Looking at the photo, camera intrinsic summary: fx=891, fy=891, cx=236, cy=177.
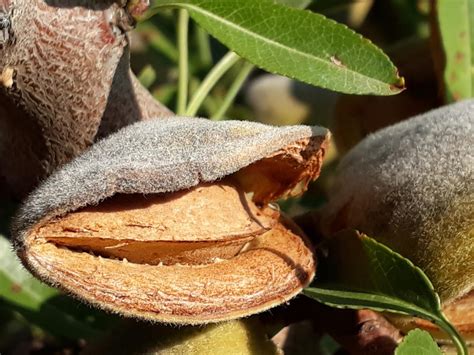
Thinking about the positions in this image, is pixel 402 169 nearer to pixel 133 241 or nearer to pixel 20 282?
pixel 133 241

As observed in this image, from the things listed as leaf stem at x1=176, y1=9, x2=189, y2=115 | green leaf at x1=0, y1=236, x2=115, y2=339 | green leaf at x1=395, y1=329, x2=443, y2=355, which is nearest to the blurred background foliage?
green leaf at x1=0, y1=236, x2=115, y2=339

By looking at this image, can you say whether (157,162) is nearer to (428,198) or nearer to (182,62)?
(428,198)

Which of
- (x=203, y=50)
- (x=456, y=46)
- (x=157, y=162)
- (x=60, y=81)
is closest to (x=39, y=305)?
(x=60, y=81)

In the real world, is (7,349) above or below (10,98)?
below

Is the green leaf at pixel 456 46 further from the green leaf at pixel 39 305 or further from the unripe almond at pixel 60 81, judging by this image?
the green leaf at pixel 39 305

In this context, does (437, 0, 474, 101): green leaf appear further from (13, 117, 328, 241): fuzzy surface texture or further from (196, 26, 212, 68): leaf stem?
(196, 26, 212, 68): leaf stem

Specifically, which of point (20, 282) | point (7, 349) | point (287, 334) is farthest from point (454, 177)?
point (7, 349)
